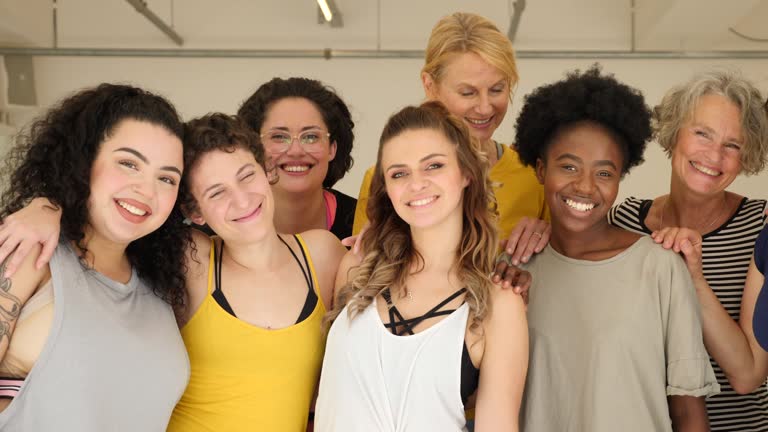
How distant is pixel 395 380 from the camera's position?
2121mm

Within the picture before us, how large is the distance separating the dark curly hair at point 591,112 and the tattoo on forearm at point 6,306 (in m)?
1.75

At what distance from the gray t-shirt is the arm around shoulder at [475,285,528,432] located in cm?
15

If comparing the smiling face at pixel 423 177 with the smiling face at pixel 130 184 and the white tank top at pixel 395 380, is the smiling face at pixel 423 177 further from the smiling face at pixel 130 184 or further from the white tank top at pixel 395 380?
the smiling face at pixel 130 184

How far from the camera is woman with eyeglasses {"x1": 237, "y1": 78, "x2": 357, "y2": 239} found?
10.4ft

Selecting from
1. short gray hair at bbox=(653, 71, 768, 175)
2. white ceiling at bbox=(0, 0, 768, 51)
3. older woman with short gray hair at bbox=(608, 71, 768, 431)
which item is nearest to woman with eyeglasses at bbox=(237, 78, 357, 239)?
older woman with short gray hair at bbox=(608, 71, 768, 431)

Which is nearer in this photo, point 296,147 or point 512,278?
point 512,278

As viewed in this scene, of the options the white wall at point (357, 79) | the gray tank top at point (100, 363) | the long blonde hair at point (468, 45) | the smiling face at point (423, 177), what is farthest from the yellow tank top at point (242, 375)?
the white wall at point (357, 79)

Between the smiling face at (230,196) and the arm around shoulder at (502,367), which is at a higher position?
the smiling face at (230,196)

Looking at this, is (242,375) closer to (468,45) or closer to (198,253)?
(198,253)

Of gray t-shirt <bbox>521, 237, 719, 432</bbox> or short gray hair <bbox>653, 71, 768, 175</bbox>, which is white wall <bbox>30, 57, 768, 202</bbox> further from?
gray t-shirt <bbox>521, 237, 719, 432</bbox>

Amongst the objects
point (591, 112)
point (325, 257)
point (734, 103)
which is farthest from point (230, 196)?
point (734, 103)

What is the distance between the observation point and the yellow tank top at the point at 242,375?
2256 mm

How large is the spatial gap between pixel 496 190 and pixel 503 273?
2.58 feet

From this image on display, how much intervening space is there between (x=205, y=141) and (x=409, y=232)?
0.72 meters
